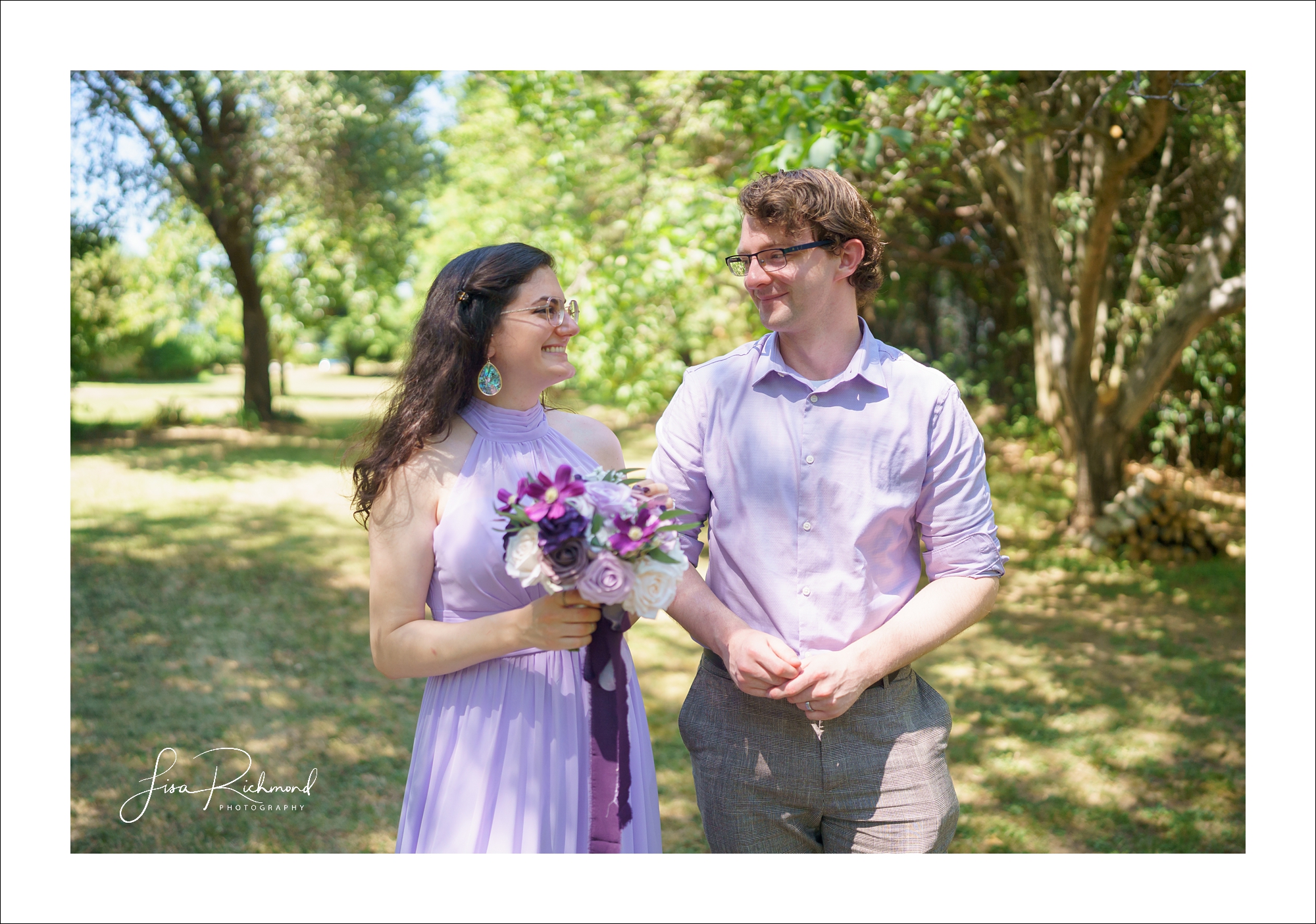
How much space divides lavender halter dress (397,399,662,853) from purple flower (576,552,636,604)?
361 millimetres

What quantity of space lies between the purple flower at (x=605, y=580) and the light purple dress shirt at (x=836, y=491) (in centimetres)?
39

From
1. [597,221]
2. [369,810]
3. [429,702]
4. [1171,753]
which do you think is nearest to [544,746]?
[429,702]

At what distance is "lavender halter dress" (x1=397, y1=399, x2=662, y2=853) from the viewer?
214cm

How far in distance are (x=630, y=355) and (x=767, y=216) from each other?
434cm

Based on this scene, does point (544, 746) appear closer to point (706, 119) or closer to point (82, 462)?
point (706, 119)

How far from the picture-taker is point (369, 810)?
443 cm

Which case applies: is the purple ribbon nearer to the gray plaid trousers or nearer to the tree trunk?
the gray plaid trousers

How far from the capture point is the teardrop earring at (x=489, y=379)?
7.07 ft

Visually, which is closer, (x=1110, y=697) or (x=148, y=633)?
(x=1110, y=697)

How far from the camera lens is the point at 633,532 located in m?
1.74

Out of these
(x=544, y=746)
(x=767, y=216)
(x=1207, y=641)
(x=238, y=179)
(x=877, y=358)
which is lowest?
(x=1207, y=641)

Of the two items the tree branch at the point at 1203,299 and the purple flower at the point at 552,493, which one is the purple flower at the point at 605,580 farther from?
the tree branch at the point at 1203,299
